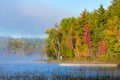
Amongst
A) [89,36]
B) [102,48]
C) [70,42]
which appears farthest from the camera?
[70,42]

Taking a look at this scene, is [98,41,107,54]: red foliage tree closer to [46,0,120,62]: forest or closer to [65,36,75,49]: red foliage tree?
[46,0,120,62]: forest

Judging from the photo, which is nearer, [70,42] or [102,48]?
[102,48]

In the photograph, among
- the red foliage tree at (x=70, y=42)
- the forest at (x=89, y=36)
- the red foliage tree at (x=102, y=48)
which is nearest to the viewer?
the forest at (x=89, y=36)

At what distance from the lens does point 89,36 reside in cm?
7844

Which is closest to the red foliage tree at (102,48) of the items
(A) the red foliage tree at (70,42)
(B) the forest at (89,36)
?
(B) the forest at (89,36)

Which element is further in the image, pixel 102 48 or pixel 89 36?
pixel 89 36

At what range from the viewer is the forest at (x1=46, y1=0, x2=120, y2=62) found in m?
68.9

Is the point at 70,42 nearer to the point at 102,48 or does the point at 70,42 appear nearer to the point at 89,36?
the point at 89,36

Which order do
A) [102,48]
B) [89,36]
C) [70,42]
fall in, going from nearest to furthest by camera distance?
[102,48]
[89,36]
[70,42]

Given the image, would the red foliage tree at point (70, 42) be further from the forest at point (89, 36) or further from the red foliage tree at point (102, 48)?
the red foliage tree at point (102, 48)

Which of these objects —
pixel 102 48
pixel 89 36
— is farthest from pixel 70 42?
pixel 102 48

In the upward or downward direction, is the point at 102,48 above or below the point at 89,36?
below

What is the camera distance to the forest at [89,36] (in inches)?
2712

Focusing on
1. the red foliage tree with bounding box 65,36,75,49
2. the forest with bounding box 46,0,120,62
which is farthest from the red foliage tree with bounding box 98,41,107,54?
the red foliage tree with bounding box 65,36,75,49
